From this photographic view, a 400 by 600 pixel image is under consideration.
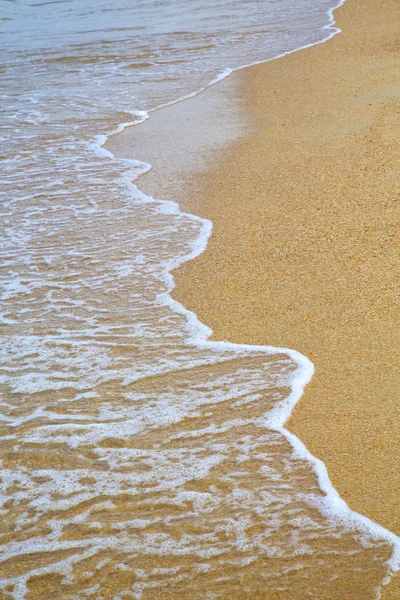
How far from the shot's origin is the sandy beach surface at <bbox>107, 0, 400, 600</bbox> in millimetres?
2648

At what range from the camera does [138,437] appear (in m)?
2.73

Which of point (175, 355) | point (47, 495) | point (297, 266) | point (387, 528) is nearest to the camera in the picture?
point (387, 528)

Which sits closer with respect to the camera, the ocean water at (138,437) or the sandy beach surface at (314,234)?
the ocean water at (138,437)

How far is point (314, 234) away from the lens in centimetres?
423

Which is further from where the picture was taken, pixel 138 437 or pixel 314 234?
pixel 314 234

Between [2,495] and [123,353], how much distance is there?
1.01 meters

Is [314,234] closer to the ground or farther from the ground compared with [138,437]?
farther from the ground

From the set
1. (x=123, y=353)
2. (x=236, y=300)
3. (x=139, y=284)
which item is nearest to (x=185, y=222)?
(x=139, y=284)

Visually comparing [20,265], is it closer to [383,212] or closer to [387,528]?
[383,212]

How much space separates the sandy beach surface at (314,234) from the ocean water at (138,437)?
0.44 feet

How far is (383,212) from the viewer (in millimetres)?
4336

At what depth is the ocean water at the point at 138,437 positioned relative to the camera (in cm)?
213

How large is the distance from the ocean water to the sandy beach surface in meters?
0.14

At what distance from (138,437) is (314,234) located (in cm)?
203
